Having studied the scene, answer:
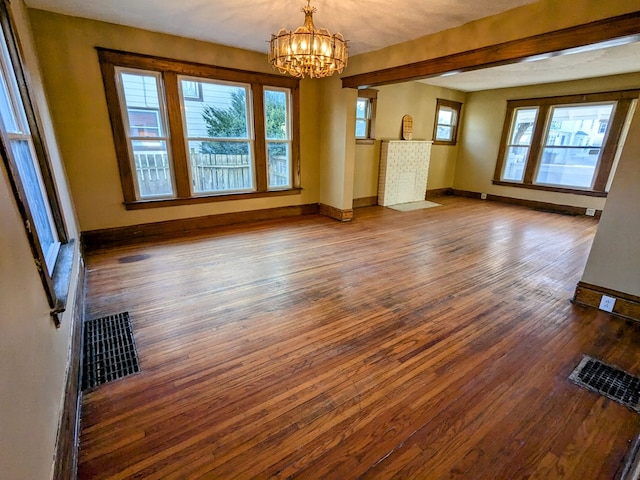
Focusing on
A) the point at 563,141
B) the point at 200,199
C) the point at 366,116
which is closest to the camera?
the point at 200,199

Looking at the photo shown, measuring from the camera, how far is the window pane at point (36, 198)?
187 centimetres

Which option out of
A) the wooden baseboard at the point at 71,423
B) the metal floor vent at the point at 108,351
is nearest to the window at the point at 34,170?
the wooden baseboard at the point at 71,423

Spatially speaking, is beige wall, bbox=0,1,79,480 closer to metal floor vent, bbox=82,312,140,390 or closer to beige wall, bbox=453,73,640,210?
metal floor vent, bbox=82,312,140,390

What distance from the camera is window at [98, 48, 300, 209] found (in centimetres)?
386

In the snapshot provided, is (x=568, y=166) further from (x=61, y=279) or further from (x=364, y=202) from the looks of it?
(x=61, y=279)

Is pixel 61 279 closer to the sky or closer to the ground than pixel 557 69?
closer to the ground

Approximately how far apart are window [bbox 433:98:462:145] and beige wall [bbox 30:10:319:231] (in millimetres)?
4786

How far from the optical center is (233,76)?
14.5 feet

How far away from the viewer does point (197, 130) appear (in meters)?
4.38

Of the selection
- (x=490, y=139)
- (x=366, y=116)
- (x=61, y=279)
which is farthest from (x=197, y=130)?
(x=490, y=139)

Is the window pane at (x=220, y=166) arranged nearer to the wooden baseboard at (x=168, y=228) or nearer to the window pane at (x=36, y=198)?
the wooden baseboard at (x=168, y=228)

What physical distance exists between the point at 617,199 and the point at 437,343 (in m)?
1.88

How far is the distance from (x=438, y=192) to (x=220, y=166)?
582 centimetres

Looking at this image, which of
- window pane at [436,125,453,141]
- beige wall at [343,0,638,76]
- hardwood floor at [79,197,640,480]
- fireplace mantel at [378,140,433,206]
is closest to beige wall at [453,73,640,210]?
window pane at [436,125,453,141]
